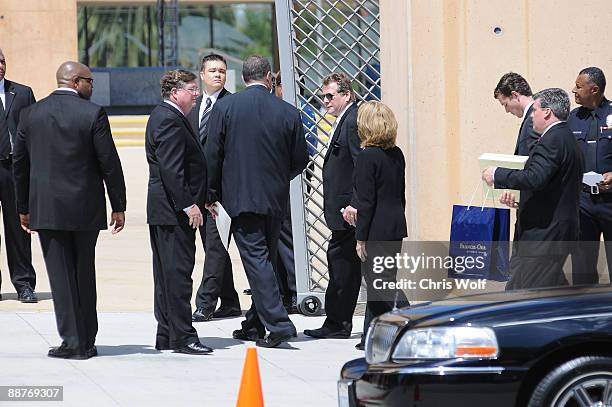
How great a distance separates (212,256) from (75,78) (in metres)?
2.33

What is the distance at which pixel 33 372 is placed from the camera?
8.18 metres

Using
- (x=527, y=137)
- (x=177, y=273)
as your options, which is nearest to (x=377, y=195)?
(x=527, y=137)

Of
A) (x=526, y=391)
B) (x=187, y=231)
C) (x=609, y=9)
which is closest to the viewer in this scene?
(x=526, y=391)

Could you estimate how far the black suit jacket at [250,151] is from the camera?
9.11 meters

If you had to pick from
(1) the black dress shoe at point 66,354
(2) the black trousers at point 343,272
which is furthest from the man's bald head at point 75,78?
(2) the black trousers at point 343,272

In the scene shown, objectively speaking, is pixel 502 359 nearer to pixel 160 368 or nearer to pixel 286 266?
pixel 160 368

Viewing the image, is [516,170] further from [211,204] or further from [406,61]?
[406,61]

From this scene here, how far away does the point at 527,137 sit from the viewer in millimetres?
8961

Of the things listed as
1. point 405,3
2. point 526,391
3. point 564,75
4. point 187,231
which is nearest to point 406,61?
point 405,3

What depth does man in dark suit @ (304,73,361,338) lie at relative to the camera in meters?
9.55

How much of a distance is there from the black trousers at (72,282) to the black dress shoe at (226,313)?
216 centimetres

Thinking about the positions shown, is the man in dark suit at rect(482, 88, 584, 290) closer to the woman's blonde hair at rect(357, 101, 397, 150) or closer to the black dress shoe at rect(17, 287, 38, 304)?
the woman's blonde hair at rect(357, 101, 397, 150)

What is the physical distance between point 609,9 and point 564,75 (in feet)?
2.15

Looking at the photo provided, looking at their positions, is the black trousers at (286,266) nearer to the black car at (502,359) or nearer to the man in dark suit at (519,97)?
the man in dark suit at (519,97)
